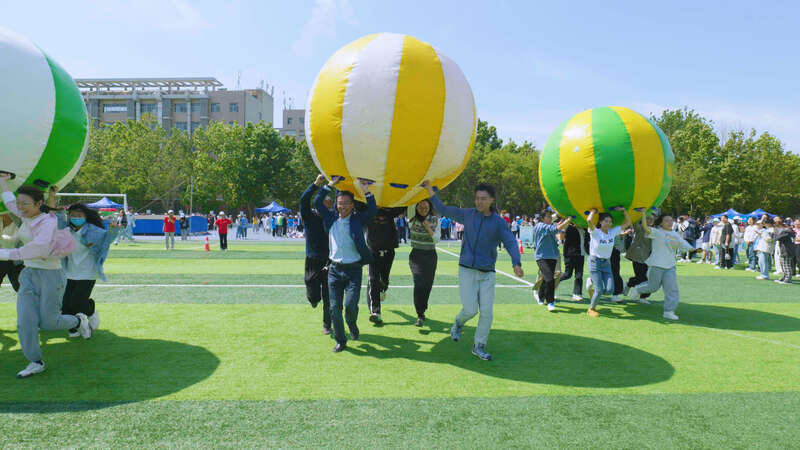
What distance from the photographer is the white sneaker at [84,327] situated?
548 cm

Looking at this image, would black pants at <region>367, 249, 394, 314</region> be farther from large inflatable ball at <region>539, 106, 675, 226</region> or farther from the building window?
the building window

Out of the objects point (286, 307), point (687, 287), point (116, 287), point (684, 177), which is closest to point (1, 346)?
point (286, 307)

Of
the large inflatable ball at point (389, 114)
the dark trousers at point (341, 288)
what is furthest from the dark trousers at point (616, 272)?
the dark trousers at point (341, 288)

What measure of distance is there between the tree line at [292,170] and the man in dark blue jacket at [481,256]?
38413 mm

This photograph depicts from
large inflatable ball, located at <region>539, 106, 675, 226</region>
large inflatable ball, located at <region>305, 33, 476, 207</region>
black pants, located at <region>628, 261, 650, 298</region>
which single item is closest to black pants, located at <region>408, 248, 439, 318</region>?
large inflatable ball, located at <region>305, 33, 476, 207</region>

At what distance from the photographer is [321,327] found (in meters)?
6.41

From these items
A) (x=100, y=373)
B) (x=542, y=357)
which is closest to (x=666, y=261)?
(x=542, y=357)

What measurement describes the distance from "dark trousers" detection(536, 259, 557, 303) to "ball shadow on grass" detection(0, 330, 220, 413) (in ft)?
17.4

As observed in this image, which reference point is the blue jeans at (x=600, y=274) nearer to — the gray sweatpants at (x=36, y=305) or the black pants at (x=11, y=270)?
the gray sweatpants at (x=36, y=305)

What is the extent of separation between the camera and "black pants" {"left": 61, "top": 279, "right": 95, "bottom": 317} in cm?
551

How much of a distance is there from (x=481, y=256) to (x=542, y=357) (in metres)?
1.29

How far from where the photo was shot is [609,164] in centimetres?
590

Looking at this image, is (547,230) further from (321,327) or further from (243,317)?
(243,317)

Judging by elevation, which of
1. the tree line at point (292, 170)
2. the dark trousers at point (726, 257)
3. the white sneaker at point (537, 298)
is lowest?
the white sneaker at point (537, 298)
